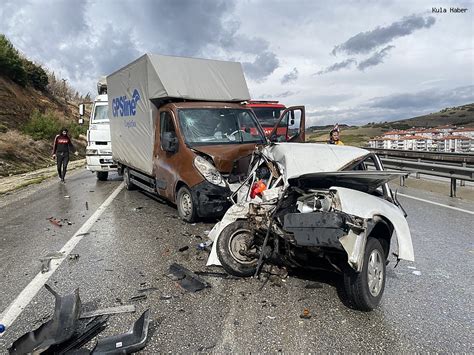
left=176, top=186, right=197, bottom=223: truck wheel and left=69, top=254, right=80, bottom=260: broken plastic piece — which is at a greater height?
left=176, top=186, right=197, bottom=223: truck wheel

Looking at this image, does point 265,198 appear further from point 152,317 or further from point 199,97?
point 199,97

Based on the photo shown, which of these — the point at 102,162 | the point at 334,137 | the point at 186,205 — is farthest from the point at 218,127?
the point at 102,162

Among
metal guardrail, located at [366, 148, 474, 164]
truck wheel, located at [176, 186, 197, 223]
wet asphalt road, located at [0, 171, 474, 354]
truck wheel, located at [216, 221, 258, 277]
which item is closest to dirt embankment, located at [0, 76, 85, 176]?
truck wheel, located at [176, 186, 197, 223]

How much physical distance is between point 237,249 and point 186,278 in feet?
2.15

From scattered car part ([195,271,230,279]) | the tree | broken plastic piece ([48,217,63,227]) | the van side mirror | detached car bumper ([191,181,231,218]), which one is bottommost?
scattered car part ([195,271,230,279])

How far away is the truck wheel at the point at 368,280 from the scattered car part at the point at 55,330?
2.36 metres

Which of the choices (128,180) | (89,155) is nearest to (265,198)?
(128,180)

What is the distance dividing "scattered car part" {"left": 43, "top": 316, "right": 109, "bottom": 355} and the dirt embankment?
55.1 feet

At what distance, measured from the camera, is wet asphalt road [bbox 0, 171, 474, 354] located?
3172 millimetres

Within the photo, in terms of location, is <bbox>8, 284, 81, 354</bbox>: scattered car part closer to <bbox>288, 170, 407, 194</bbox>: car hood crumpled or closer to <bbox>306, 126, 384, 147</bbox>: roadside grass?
<bbox>288, 170, 407, 194</bbox>: car hood crumpled

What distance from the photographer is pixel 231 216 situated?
4.70 metres

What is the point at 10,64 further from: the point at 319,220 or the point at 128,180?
the point at 319,220

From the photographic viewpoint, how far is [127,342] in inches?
121

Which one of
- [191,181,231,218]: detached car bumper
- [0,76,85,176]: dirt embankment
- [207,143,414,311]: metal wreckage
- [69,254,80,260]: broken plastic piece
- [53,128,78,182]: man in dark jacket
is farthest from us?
[0,76,85,176]: dirt embankment
